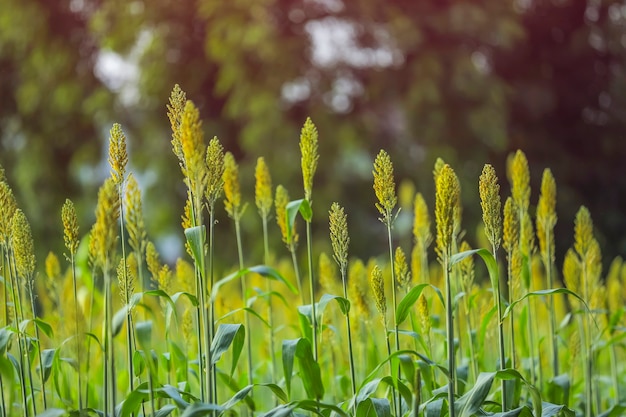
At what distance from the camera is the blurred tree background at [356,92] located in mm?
7406

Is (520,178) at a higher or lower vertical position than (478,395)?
higher

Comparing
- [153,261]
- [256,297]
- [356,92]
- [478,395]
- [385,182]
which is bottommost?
[478,395]

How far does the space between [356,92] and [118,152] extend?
268 inches

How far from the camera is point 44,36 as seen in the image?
8.62 meters

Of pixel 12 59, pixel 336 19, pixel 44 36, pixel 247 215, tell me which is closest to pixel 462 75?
pixel 336 19

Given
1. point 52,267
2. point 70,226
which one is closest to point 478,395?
point 70,226

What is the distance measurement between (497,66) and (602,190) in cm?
167

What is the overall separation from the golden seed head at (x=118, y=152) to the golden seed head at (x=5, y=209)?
0.30 metres

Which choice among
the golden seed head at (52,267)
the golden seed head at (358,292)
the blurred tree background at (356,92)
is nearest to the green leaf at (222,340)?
the golden seed head at (358,292)

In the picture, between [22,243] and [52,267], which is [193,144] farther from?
[52,267]

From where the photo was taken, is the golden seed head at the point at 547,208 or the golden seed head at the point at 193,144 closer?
the golden seed head at the point at 193,144

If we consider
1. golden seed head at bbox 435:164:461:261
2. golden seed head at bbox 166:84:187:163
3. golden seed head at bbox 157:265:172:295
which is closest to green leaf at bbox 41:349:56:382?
golden seed head at bbox 157:265:172:295

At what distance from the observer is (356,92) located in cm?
813

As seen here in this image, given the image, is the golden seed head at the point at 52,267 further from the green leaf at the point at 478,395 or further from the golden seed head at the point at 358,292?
the green leaf at the point at 478,395
